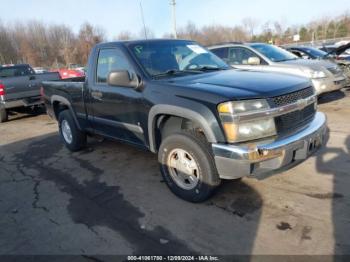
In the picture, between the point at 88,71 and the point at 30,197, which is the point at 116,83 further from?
the point at 30,197

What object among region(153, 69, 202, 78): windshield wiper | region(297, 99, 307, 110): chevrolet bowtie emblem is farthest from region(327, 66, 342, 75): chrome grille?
region(153, 69, 202, 78): windshield wiper

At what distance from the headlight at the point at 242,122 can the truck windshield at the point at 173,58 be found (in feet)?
4.15

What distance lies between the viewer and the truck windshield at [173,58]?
4355mm

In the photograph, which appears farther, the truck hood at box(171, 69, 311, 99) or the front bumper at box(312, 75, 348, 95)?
the front bumper at box(312, 75, 348, 95)

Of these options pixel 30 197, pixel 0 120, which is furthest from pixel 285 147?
pixel 0 120

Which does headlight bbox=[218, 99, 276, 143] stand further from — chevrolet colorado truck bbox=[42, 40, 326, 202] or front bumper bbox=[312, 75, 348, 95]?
front bumper bbox=[312, 75, 348, 95]

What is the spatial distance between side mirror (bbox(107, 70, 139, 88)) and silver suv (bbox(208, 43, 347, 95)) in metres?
4.20

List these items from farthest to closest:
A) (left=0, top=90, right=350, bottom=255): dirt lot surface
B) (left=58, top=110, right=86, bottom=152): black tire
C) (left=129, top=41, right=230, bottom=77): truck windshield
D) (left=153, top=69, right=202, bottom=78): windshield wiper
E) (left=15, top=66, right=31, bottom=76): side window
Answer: (left=15, top=66, right=31, bottom=76): side window, (left=58, top=110, right=86, bottom=152): black tire, (left=129, top=41, right=230, bottom=77): truck windshield, (left=153, top=69, right=202, bottom=78): windshield wiper, (left=0, top=90, right=350, bottom=255): dirt lot surface

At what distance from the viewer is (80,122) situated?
5812mm

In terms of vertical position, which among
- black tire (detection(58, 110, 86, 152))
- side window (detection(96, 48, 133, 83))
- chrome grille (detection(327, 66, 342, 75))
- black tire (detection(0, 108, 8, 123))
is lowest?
black tire (detection(0, 108, 8, 123))

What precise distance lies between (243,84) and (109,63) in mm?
2145

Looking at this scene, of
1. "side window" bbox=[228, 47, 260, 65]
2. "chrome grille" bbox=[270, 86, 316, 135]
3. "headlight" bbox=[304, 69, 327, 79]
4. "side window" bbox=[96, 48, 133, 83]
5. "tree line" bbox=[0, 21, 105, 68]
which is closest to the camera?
"chrome grille" bbox=[270, 86, 316, 135]

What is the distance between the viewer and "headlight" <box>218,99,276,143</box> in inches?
128

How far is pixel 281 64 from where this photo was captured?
8.46m
